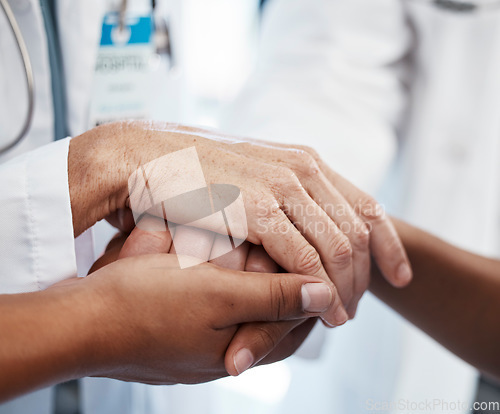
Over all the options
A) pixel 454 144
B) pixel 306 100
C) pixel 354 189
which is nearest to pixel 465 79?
pixel 454 144

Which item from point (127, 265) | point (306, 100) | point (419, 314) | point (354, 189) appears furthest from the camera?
point (306, 100)

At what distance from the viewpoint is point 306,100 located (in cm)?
94

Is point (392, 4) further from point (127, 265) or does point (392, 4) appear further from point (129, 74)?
point (127, 265)

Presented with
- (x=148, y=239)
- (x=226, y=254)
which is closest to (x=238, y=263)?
(x=226, y=254)

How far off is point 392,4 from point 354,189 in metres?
0.61

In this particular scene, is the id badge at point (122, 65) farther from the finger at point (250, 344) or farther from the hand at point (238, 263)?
the finger at point (250, 344)

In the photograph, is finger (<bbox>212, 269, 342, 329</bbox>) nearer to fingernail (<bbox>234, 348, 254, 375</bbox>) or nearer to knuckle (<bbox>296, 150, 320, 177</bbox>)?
fingernail (<bbox>234, 348, 254, 375</bbox>)

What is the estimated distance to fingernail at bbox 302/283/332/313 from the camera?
50cm

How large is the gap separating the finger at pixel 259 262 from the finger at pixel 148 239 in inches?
4.3

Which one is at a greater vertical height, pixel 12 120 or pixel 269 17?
pixel 269 17

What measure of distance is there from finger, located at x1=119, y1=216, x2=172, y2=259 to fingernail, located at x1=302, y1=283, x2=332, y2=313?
0.19m

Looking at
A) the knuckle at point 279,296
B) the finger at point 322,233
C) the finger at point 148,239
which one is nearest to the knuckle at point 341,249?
the finger at point 322,233

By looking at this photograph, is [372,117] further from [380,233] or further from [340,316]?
[340,316]

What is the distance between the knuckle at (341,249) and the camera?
56cm
